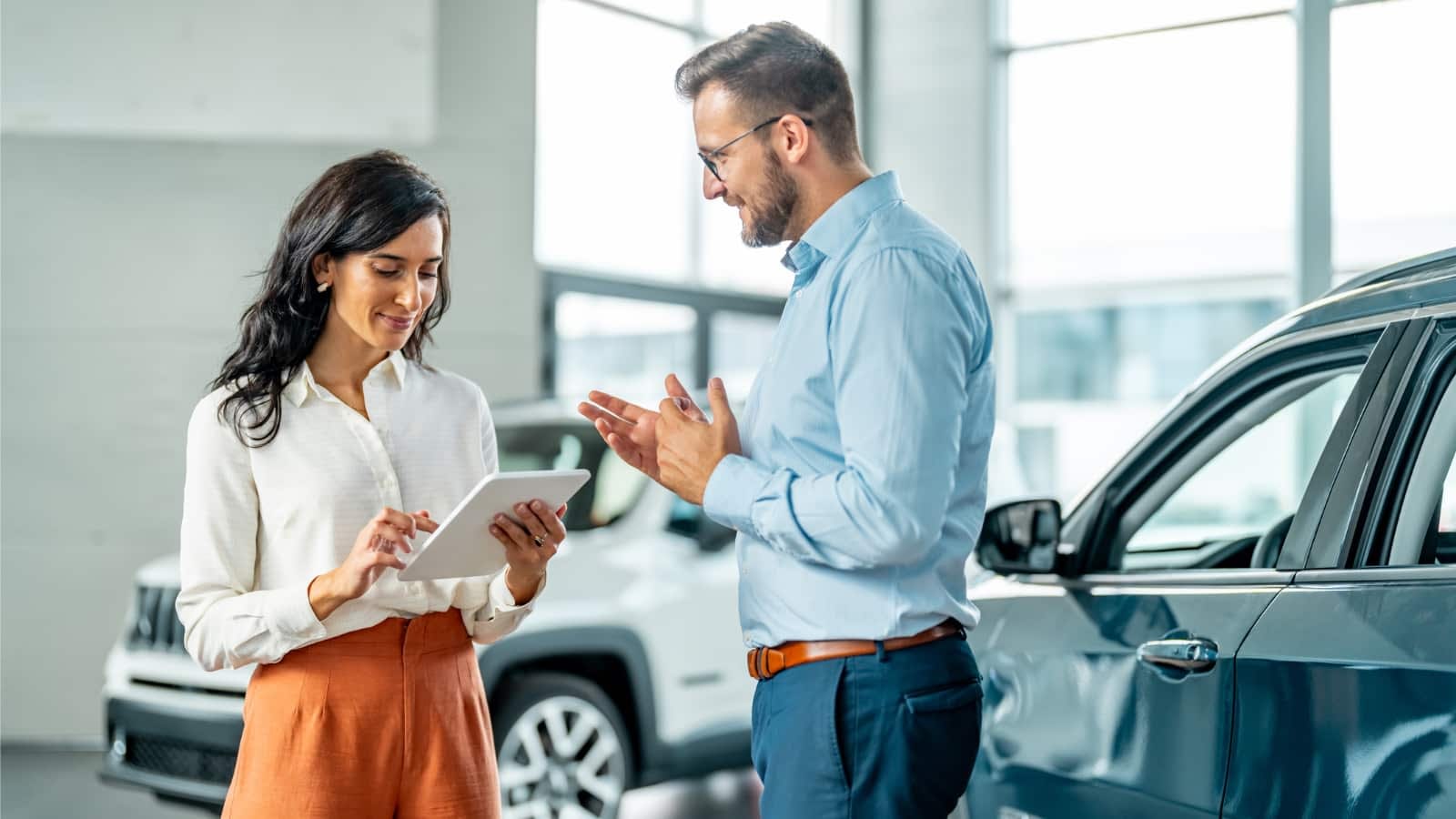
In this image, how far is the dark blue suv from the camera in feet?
6.14

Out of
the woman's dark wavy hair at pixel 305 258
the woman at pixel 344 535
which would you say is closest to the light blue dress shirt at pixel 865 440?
the woman at pixel 344 535

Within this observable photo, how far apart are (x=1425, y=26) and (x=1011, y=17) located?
110 inches

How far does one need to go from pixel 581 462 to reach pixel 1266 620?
3428 mm

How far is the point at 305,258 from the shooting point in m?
2.11

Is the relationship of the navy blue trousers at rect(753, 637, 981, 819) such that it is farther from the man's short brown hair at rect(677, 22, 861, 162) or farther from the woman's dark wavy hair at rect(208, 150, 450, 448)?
the woman's dark wavy hair at rect(208, 150, 450, 448)

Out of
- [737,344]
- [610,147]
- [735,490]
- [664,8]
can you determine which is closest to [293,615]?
[735,490]

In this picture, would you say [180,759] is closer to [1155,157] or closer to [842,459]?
[842,459]

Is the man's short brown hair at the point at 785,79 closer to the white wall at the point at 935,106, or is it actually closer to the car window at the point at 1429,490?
the car window at the point at 1429,490

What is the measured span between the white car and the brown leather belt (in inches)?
111

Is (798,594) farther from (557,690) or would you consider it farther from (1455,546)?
(557,690)

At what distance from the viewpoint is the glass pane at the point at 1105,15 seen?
9680mm

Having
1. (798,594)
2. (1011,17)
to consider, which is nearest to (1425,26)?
(1011,17)

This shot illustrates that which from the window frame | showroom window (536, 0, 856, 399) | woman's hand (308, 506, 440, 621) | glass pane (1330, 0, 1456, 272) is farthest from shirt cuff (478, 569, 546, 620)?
glass pane (1330, 0, 1456, 272)

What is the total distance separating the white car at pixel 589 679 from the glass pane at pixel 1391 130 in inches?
232
